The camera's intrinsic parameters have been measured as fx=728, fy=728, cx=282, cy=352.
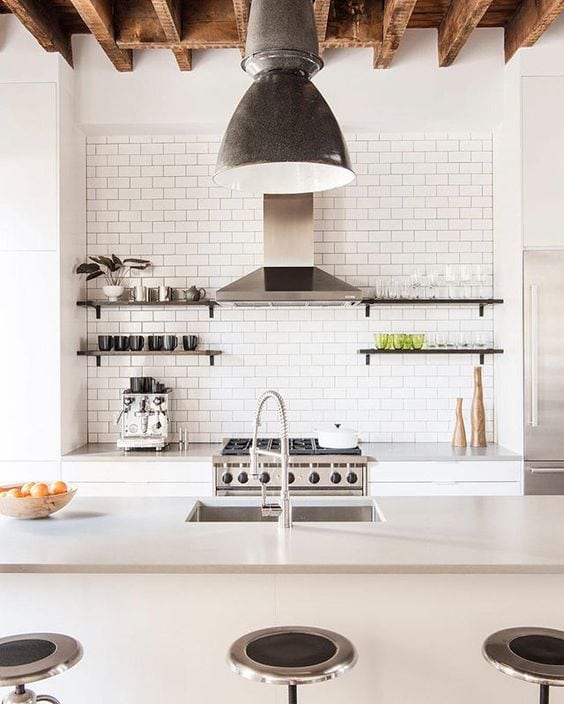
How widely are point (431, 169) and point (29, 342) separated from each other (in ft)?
9.51

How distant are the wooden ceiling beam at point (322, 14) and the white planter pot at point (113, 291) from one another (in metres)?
2.02

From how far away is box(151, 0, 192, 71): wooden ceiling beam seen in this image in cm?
389

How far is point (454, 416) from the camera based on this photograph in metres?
5.04

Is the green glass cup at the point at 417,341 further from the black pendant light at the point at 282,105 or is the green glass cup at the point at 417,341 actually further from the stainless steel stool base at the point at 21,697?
the stainless steel stool base at the point at 21,697

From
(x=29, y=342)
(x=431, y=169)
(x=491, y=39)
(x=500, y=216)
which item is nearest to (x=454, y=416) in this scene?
(x=500, y=216)

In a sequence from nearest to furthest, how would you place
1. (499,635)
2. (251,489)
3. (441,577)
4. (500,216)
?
(499,635) < (441,577) < (251,489) < (500,216)

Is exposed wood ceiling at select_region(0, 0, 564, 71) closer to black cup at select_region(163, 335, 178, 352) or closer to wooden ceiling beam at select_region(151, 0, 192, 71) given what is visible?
wooden ceiling beam at select_region(151, 0, 192, 71)

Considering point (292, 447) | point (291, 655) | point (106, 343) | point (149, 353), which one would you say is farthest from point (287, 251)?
point (291, 655)

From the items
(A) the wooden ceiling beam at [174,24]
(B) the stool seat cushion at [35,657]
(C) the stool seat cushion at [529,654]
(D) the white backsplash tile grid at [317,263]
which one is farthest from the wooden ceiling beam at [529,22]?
(B) the stool seat cushion at [35,657]

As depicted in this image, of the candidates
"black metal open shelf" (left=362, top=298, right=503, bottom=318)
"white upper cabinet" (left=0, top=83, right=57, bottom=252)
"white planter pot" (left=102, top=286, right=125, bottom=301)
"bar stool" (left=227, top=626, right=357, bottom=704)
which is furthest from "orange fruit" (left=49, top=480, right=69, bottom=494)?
"black metal open shelf" (left=362, top=298, right=503, bottom=318)

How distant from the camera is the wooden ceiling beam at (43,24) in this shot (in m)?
3.92

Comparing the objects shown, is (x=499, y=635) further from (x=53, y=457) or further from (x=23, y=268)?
(x=23, y=268)

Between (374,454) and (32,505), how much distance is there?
2.36 meters

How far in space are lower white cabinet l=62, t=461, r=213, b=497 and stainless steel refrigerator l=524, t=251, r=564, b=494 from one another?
1.96 m
